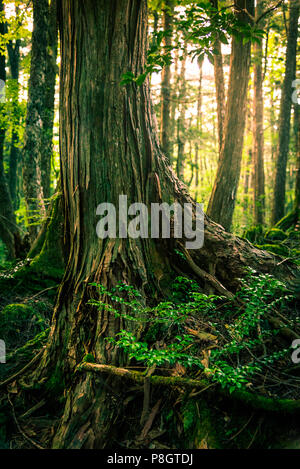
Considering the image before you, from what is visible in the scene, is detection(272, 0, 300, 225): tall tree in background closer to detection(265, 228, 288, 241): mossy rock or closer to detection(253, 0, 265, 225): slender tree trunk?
detection(253, 0, 265, 225): slender tree trunk

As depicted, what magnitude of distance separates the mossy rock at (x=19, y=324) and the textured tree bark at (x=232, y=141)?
407 cm

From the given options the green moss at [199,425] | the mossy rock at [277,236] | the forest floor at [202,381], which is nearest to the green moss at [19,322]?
the forest floor at [202,381]

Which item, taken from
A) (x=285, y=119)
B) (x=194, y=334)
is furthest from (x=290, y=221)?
(x=194, y=334)

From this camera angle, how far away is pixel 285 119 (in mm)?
10156

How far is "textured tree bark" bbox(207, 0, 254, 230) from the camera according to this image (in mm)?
6488

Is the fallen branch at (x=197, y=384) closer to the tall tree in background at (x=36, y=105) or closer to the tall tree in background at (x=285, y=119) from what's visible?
the tall tree in background at (x=36, y=105)

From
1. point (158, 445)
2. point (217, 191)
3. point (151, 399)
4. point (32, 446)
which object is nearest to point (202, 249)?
point (151, 399)

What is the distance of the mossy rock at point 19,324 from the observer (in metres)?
4.06

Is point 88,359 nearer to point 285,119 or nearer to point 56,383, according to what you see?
point 56,383

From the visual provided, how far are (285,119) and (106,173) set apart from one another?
8.66m

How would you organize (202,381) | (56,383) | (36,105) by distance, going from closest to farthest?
(202,381), (56,383), (36,105)

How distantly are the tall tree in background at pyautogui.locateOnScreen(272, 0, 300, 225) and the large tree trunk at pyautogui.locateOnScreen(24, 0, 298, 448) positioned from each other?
23.4ft
